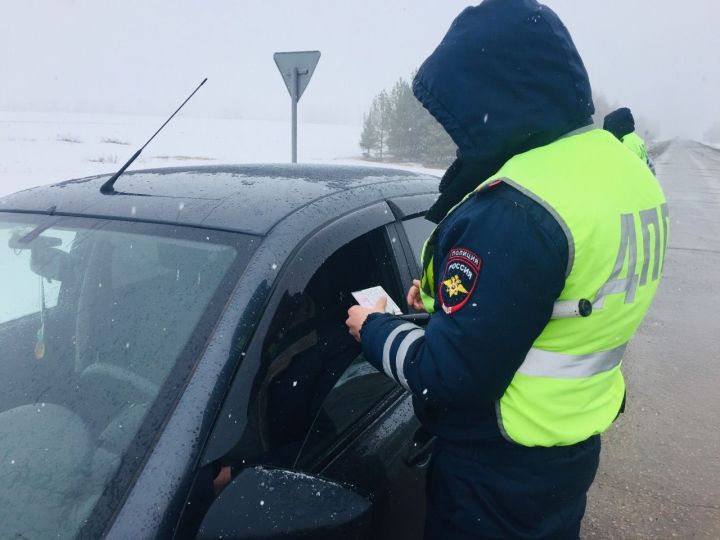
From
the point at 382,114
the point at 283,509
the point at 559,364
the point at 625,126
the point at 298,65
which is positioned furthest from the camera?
the point at 382,114

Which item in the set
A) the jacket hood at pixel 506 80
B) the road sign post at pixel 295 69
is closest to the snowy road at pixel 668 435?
the jacket hood at pixel 506 80

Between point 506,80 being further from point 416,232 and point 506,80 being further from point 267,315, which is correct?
point 416,232

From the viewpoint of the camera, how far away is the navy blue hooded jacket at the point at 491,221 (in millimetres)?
1175

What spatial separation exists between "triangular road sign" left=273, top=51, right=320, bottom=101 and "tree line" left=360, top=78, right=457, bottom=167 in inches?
1275

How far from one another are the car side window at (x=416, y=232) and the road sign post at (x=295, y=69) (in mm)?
3544

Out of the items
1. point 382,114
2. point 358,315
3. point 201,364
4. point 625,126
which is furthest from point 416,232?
point 382,114

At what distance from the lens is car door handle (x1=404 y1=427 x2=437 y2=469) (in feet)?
5.51

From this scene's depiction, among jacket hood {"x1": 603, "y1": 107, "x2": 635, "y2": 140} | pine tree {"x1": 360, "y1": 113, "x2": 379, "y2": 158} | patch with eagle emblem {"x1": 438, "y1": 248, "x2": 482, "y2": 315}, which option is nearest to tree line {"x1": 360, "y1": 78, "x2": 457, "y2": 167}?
pine tree {"x1": 360, "y1": 113, "x2": 379, "y2": 158}

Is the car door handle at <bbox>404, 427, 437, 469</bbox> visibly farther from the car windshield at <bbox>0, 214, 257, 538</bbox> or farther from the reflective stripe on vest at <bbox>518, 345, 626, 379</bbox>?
the car windshield at <bbox>0, 214, 257, 538</bbox>

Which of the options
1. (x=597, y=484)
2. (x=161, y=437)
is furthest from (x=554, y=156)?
(x=597, y=484)

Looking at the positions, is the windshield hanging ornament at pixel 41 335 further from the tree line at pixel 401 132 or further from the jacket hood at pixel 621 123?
the tree line at pixel 401 132

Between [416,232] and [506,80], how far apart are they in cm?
105

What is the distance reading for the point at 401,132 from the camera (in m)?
43.1

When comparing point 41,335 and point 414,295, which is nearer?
point 41,335
